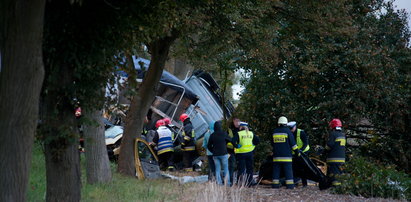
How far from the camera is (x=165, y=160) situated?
18.0 m

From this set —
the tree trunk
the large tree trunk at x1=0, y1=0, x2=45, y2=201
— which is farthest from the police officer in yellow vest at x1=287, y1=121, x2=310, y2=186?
the large tree trunk at x1=0, y1=0, x2=45, y2=201

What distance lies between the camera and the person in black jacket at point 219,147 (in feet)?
47.2

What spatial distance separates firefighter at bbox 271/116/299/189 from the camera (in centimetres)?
1407

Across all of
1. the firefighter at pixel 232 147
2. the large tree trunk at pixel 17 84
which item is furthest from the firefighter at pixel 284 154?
the large tree trunk at pixel 17 84

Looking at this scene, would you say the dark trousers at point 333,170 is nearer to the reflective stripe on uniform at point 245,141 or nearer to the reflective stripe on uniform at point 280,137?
the reflective stripe on uniform at point 280,137

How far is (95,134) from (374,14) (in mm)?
11861

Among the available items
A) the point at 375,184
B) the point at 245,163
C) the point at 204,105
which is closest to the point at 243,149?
the point at 245,163

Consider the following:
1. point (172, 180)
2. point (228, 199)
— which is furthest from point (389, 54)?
point (228, 199)

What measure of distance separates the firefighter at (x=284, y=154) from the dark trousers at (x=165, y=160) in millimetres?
4559

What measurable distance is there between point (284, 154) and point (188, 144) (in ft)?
15.7

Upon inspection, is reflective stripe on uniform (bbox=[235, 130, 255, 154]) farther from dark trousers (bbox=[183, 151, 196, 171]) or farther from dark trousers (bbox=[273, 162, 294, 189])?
dark trousers (bbox=[183, 151, 196, 171])

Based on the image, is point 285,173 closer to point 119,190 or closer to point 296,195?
point 296,195

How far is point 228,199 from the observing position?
1049 centimetres

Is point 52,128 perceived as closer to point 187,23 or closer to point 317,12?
point 187,23
